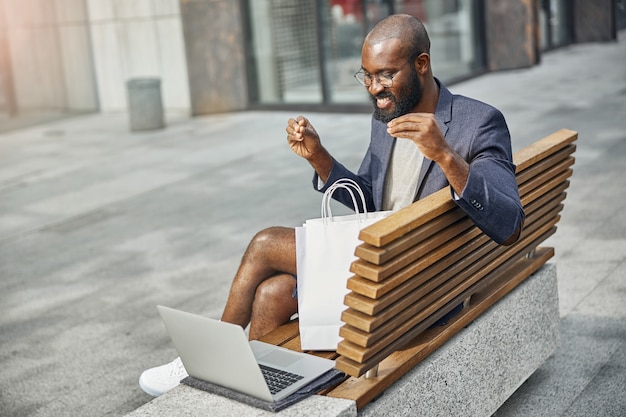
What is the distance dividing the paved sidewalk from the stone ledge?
0.25 metres

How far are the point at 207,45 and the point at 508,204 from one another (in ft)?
39.0

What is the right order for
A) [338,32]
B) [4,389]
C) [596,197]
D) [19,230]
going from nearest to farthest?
[4,389], [596,197], [19,230], [338,32]

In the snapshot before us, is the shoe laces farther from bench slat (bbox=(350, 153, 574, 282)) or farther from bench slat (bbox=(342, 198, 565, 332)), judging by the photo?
bench slat (bbox=(350, 153, 574, 282))

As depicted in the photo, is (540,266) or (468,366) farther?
(540,266)

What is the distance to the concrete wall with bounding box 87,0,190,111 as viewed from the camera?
586 inches

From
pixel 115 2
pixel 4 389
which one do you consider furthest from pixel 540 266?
pixel 115 2

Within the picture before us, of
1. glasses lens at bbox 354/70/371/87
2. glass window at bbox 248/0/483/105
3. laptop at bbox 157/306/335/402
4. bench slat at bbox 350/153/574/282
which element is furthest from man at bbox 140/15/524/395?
glass window at bbox 248/0/483/105

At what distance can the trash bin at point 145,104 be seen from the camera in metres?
13.7

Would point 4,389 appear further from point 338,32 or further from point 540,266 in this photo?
point 338,32

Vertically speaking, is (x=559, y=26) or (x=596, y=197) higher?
(x=559, y=26)

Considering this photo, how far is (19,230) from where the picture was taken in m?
8.79

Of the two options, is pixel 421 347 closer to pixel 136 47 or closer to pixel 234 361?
pixel 234 361

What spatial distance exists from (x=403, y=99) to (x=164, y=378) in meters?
1.64

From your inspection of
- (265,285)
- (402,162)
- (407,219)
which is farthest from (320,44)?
(407,219)
